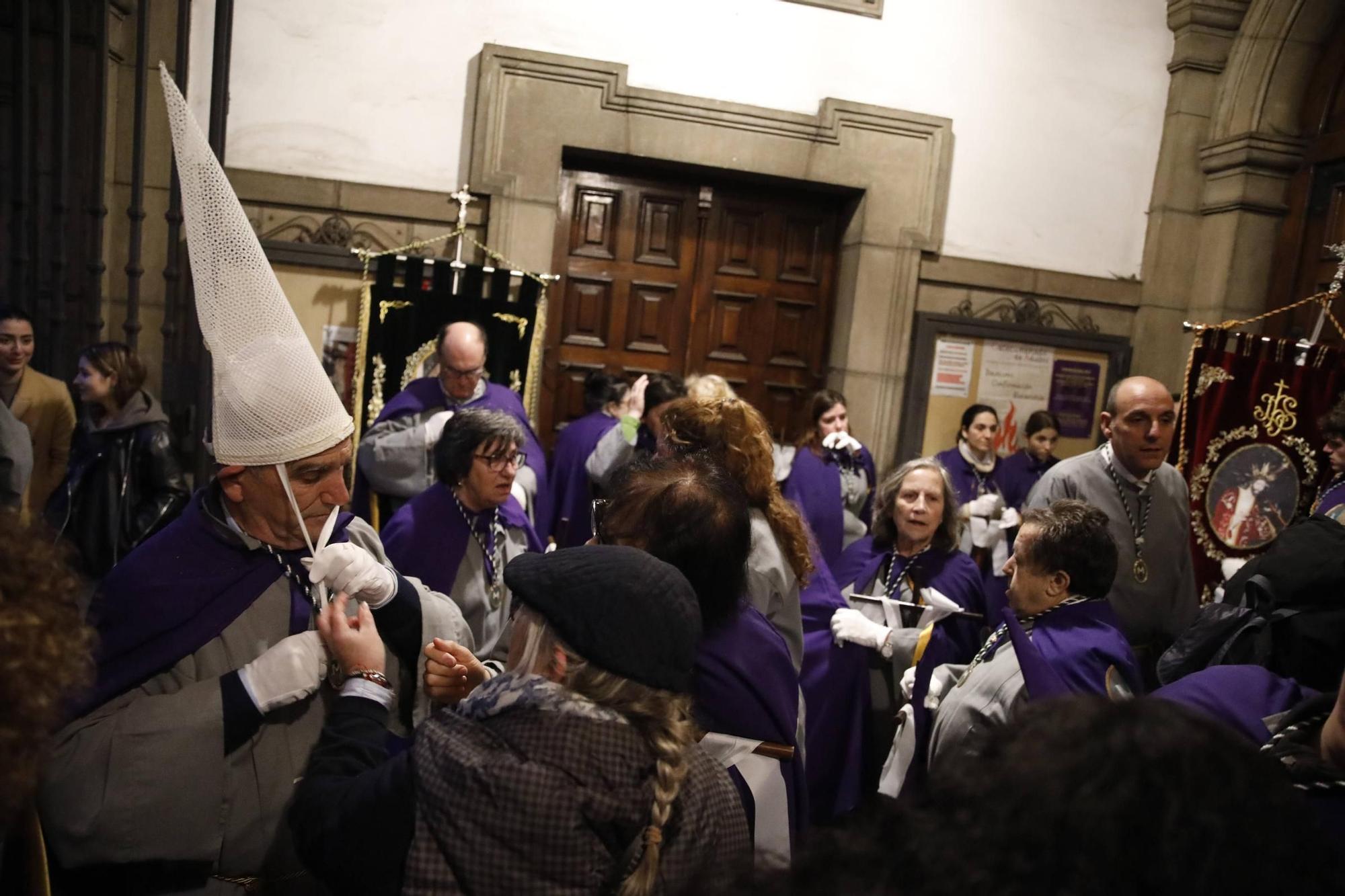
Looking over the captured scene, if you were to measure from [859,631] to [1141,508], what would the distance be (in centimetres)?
128

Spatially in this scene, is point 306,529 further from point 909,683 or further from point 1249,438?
point 1249,438

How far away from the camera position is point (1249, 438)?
4.29 meters

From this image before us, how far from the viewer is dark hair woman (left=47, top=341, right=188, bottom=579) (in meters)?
3.63

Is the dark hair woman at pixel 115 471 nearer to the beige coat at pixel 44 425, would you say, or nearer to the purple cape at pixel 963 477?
the beige coat at pixel 44 425

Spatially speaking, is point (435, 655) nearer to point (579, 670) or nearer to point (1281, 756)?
point (579, 670)

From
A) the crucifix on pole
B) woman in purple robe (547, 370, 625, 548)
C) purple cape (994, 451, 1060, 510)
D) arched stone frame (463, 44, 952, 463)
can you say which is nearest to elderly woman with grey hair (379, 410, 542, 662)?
woman in purple robe (547, 370, 625, 548)

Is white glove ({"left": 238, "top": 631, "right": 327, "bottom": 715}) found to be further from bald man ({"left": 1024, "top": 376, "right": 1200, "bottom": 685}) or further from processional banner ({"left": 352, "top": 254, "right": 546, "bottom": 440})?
processional banner ({"left": 352, "top": 254, "right": 546, "bottom": 440})

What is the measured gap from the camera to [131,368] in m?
3.83

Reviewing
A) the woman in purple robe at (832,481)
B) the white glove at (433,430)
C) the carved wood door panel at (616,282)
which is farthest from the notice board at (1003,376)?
the white glove at (433,430)

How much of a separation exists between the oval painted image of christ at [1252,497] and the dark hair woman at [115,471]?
437 cm

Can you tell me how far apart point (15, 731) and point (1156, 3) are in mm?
6930

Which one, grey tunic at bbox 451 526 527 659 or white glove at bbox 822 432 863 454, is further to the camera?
white glove at bbox 822 432 863 454

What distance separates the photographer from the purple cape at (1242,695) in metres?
1.45

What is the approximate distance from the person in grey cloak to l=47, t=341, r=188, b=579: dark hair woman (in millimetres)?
2255
